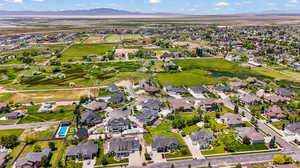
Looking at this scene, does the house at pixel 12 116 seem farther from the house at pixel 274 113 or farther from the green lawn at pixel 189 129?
the house at pixel 274 113

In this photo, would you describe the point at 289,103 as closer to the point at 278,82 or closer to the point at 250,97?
the point at 250,97

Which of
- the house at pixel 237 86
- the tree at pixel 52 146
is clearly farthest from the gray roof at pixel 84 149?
the house at pixel 237 86

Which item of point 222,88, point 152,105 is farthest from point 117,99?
point 222,88

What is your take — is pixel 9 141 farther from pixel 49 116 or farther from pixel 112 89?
pixel 112 89

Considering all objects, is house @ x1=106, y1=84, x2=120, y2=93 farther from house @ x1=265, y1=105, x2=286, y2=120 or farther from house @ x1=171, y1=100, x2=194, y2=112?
house @ x1=265, y1=105, x2=286, y2=120

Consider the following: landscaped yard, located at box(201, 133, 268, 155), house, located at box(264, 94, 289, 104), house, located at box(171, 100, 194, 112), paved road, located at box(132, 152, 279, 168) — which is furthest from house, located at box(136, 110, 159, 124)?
house, located at box(264, 94, 289, 104)
